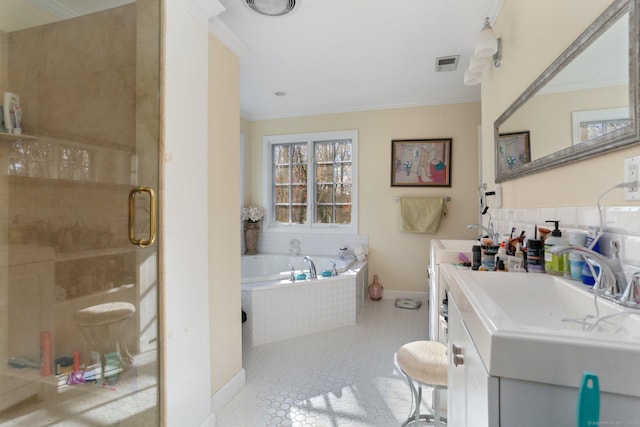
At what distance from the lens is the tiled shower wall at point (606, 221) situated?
0.73m

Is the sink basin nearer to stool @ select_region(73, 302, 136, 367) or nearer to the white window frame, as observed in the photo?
stool @ select_region(73, 302, 136, 367)

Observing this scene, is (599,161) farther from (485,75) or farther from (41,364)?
(41,364)

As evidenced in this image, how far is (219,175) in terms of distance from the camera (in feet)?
5.25

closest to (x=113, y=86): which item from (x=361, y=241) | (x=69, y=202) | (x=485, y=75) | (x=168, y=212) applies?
(x=69, y=202)

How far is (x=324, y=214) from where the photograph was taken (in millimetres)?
3840

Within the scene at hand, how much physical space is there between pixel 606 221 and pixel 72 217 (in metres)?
2.23

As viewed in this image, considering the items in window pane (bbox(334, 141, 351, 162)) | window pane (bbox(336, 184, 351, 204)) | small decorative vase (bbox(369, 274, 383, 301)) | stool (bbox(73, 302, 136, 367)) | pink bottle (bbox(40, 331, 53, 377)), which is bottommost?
small decorative vase (bbox(369, 274, 383, 301))

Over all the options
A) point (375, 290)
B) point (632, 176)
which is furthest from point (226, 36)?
point (375, 290)

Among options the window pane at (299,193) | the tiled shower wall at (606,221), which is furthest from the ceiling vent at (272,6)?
the window pane at (299,193)

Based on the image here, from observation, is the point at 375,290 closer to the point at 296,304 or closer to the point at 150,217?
the point at 296,304

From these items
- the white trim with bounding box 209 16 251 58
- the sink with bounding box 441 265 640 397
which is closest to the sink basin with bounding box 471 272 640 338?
the sink with bounding box 441 265 640 397

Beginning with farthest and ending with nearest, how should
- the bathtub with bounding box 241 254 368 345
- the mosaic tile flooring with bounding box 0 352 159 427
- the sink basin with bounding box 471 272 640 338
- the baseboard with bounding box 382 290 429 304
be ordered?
the baseboard with bounding box 382 290 429 304, the bathtub with bounding box 241 254 368 345, the mosaic tile flooring with bounding box 0 352 159 427, the sink basin with bounding box 471 272 640 338

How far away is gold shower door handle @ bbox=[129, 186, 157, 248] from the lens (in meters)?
1.15

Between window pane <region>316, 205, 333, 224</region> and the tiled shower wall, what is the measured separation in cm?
253
